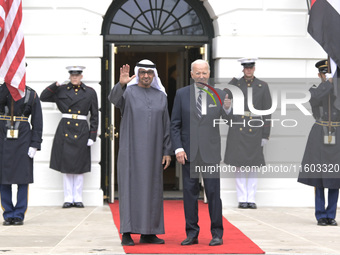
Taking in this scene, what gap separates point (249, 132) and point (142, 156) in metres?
4.30

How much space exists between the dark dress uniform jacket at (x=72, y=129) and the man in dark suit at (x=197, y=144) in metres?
3.97

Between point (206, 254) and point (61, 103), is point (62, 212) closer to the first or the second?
point (61, 103)

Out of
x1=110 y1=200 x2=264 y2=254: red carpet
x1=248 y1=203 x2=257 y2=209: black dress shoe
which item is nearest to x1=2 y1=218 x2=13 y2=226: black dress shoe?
x1=110 y1=200 x2=264 y2=254: red carpet

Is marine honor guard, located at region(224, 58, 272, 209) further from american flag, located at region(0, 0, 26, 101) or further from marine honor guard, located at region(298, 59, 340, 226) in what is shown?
american flag, located at region(0, 0, 26, 101)

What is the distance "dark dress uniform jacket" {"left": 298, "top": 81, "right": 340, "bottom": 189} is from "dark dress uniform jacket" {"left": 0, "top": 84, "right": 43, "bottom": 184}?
342 cm

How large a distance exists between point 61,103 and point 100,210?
1723 mm

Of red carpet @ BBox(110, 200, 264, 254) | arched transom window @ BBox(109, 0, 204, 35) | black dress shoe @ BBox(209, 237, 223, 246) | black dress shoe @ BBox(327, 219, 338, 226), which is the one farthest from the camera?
arched transom window @ BBox(109, 0, 204, 35)

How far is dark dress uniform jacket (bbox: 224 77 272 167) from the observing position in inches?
474

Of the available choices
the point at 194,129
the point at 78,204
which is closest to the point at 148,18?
the point at 78,204

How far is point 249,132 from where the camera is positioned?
1205 cm

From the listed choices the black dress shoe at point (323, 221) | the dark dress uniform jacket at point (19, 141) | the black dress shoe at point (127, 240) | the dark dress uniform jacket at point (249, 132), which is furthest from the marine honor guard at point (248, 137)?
the black dress shoe at point (127, 240)

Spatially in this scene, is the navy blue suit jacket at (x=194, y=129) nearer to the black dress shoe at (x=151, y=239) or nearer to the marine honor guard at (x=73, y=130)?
the black dress shoe at (x=151, y=239)

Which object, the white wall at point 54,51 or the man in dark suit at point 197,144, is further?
the white wall at point 54,51

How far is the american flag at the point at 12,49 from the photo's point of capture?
9.84 m
